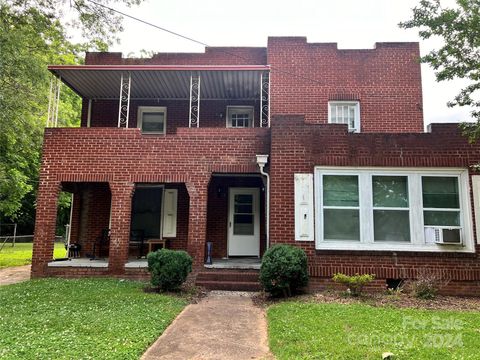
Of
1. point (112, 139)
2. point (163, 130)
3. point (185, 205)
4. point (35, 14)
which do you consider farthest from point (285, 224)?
point (35, 14)

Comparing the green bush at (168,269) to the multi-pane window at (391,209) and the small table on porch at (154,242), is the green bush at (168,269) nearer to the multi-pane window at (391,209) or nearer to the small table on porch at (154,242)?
the small table on porch at (154,242)

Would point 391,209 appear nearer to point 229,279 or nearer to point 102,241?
point 229,279

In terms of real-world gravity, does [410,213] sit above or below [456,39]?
below

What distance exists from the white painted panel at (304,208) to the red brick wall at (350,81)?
361 centimetres

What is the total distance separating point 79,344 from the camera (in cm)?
424

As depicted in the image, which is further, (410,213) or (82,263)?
(82,263)

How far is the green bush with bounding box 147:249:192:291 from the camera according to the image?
734 cm

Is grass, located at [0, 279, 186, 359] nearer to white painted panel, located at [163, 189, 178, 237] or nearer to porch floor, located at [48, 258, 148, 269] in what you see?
porch floor, located at [48, 258, 148, 269]

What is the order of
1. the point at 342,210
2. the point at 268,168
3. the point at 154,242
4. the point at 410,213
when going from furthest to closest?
1. the point at 154,242
2. the point at 268,168
3. the point at 342,210
4. the point at 410,213

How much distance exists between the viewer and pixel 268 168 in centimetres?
879

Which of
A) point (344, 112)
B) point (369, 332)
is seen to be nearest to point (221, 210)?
point (344, 112)

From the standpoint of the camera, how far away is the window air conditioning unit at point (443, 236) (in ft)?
24.5

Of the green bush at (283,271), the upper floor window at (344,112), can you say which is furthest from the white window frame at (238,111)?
the green bush at (283,271)

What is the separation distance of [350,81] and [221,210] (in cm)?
564
